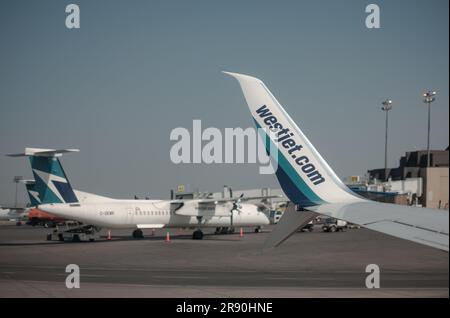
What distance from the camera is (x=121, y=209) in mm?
42438

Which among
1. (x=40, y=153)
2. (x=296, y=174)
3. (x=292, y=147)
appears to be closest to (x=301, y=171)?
(x=296, y=174)

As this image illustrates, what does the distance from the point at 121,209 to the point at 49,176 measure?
22.6 feet

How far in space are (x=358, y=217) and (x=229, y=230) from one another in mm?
47790

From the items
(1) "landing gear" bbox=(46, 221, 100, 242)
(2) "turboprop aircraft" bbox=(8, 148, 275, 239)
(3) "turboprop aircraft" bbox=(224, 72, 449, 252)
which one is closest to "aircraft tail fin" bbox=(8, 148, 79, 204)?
(2) "turboprop aircraft" bbox=(8, 148, 275, 239)

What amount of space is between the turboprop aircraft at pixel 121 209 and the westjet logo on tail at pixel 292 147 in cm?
2738

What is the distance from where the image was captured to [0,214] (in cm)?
9175

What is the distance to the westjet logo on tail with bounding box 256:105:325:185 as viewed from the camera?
9.83 m

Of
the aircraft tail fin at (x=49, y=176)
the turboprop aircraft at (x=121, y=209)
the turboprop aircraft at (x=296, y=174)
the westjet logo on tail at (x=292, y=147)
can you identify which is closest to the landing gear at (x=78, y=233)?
the turboprop aircraft at (x=121, y=209)

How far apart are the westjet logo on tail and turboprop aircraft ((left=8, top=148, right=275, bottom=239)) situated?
27.4m

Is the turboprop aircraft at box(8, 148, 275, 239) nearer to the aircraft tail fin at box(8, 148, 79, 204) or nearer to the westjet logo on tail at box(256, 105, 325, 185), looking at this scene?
the aircraft tail fin at box(8, 148, 79, 204)

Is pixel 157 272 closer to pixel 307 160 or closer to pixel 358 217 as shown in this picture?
pixel 307 160
